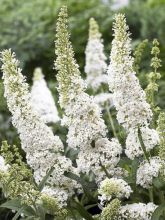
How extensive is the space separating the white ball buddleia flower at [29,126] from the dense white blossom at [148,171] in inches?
17.0

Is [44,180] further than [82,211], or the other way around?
[82,211]

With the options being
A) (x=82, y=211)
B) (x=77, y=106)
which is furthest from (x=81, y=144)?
(x=82, y=211)

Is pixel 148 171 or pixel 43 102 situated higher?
pixel 43 102

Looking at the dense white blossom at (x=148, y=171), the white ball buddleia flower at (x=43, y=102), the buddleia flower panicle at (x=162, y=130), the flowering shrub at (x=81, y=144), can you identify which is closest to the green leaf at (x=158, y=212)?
the flowering shrub at (x=81, y=144)

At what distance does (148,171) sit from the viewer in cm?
364

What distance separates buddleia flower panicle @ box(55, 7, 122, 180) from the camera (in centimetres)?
356

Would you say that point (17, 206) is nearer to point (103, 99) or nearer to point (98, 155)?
point (98, 155)

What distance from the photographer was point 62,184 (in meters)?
3.79

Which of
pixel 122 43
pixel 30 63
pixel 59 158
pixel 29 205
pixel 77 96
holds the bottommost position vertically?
pixel 29 205

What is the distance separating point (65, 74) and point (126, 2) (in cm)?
883

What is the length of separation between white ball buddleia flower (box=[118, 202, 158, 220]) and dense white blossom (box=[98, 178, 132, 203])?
0.12 metres

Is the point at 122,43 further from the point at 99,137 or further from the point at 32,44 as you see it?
the point at 32,44

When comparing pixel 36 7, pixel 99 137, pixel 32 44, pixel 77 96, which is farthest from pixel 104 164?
pixel 36 7

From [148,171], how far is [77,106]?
1.80 feet
